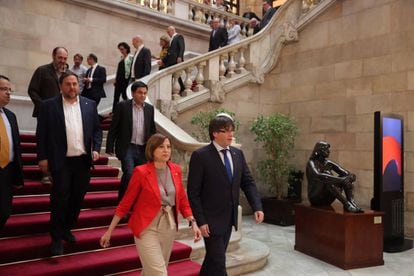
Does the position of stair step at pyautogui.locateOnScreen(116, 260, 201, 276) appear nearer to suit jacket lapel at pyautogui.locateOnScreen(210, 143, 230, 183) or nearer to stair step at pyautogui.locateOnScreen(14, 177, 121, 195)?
suit jacket lapel at pyautogui.locateOnScreen(210, 143, 230, 183)

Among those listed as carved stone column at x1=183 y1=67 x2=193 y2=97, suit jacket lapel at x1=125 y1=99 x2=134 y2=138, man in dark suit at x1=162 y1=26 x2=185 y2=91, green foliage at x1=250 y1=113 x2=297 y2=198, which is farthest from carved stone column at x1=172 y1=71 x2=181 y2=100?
suit jacket lapel at x1=125 y1=99 x2=134 y2=138

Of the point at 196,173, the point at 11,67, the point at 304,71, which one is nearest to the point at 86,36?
the point at 11,67

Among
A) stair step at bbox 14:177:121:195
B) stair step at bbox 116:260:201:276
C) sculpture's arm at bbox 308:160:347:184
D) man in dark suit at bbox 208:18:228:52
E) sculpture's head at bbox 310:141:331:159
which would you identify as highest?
man in dark suit at bbox 208:18:228:52

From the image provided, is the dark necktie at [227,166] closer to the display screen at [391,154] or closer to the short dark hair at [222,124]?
the short dark hair at [222,124]

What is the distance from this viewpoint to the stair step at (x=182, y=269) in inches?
155

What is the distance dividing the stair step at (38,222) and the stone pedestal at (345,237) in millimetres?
2707

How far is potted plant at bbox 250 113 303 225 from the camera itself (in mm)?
7961

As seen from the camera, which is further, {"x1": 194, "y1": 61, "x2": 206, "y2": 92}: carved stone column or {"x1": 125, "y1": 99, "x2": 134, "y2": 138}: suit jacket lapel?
{"x1": 194, "y1": 61, "x2": 206, "y2": 92}: carved stone column

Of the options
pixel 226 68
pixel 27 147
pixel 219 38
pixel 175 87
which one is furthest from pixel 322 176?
pixel 219 38

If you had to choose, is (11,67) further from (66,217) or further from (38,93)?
(66,217)

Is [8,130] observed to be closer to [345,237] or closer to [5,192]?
[5,192]

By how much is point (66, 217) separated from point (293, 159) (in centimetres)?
616

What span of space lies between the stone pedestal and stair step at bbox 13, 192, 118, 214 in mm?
2679

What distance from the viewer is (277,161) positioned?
8.26m
